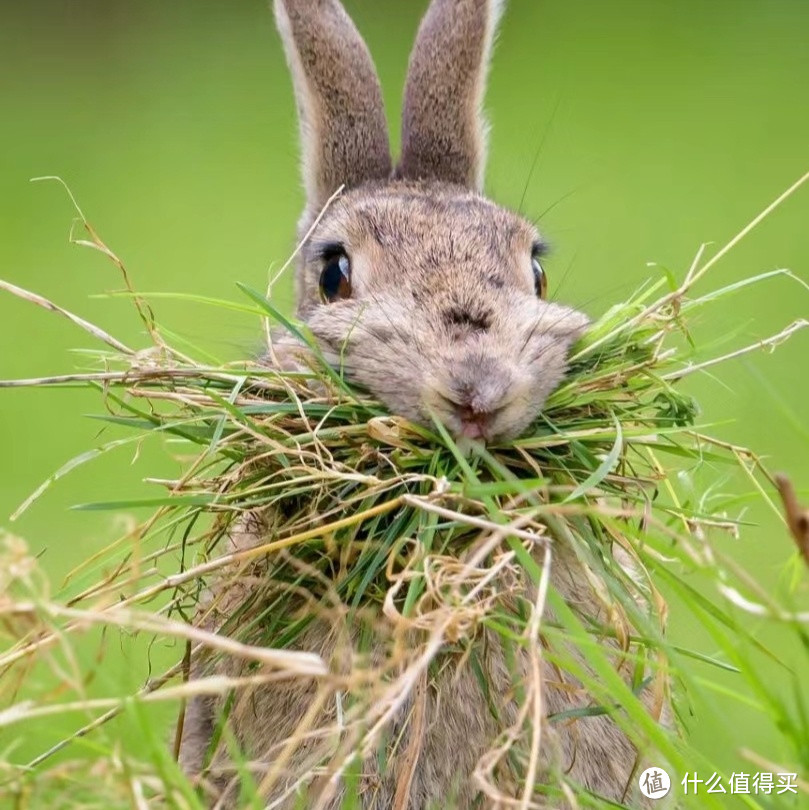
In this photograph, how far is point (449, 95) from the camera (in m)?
3.22

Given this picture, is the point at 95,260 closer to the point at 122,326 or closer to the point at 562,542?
the point at 122,326

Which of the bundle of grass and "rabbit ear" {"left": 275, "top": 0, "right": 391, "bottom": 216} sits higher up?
"rabbit ear" {"left": 275, "top": 0, "right": 391, "bottom": 216}

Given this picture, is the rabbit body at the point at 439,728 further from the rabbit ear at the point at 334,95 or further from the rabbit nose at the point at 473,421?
the rabbit ear at the point at 334,95

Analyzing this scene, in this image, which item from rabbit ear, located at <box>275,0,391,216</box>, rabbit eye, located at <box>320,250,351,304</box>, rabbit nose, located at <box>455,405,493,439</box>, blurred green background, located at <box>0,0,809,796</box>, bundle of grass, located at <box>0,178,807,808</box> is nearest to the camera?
bundle of grass, located at <box>0,178,807,808</box>

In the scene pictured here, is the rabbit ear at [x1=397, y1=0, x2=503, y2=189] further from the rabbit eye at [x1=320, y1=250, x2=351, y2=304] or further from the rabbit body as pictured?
the rabbit body

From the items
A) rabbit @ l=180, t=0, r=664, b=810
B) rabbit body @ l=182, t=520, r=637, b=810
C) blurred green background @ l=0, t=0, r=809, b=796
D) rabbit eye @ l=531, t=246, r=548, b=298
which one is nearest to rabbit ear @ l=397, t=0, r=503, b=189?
rabbit @ l=180, t=0, r=664, b=810

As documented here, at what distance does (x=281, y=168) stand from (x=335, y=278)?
5.99 m

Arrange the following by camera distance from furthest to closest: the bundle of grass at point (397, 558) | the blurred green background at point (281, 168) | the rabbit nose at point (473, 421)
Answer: the blurred green background at point (281, 168)
the rabbit nose at point (473, 421)
the bundle of grass at point (397, 558)

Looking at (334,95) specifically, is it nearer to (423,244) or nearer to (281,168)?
(423,244)

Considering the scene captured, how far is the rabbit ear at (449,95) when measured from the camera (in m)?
3.20

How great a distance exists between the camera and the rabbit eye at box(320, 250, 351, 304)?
106 inches

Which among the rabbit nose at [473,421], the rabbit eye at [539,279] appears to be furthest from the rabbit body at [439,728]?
the rabbit eye at [539,279]

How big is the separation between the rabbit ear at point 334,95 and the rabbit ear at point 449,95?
8 cm

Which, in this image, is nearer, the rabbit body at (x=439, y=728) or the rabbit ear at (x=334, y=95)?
the rabbit body at (x=439, y=728)
